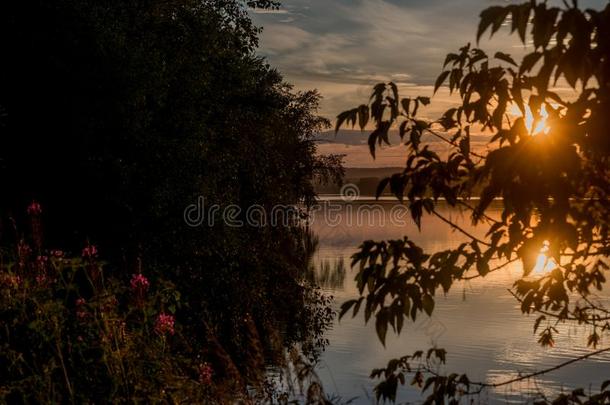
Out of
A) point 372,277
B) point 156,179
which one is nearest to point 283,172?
point 156,179

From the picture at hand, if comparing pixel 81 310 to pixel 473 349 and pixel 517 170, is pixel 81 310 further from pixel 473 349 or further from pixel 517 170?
pixel 473 349

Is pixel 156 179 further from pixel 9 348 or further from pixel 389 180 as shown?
pixel 389 180

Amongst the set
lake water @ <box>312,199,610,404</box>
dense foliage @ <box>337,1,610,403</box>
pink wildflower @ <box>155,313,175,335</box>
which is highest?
dense foliage @ <box>337,1,610,403</box>

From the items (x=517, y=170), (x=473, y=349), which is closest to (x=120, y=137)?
(x=517, y=170)

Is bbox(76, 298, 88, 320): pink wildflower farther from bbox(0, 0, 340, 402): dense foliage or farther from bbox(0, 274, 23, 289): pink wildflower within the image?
bbox(0, 0, 340, 402): dense foliage

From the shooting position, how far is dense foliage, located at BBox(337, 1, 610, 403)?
9.91 ft

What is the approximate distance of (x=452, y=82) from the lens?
14.3 ft

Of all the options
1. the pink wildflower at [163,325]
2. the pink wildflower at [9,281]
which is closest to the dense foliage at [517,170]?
the pink wildflower at [163,325]

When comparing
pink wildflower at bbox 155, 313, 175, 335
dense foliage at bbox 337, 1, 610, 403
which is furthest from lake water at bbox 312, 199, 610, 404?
dense foliage at bbox 337, 1, 610, 403

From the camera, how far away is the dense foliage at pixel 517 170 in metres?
3.02

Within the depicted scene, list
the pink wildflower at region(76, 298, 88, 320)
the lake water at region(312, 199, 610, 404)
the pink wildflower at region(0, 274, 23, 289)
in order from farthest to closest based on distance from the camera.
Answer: the lake water at region(312, 199, 610, 404) → the pink wildflower at region(0, 274, 23, 289) → the pink wildflower at region(76, 298, 88, 320)

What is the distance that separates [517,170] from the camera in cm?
303

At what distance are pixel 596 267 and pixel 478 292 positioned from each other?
148ft

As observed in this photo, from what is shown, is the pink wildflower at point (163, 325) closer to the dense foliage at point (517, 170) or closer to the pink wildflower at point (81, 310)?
the pink wildflower at point (81, 310)
